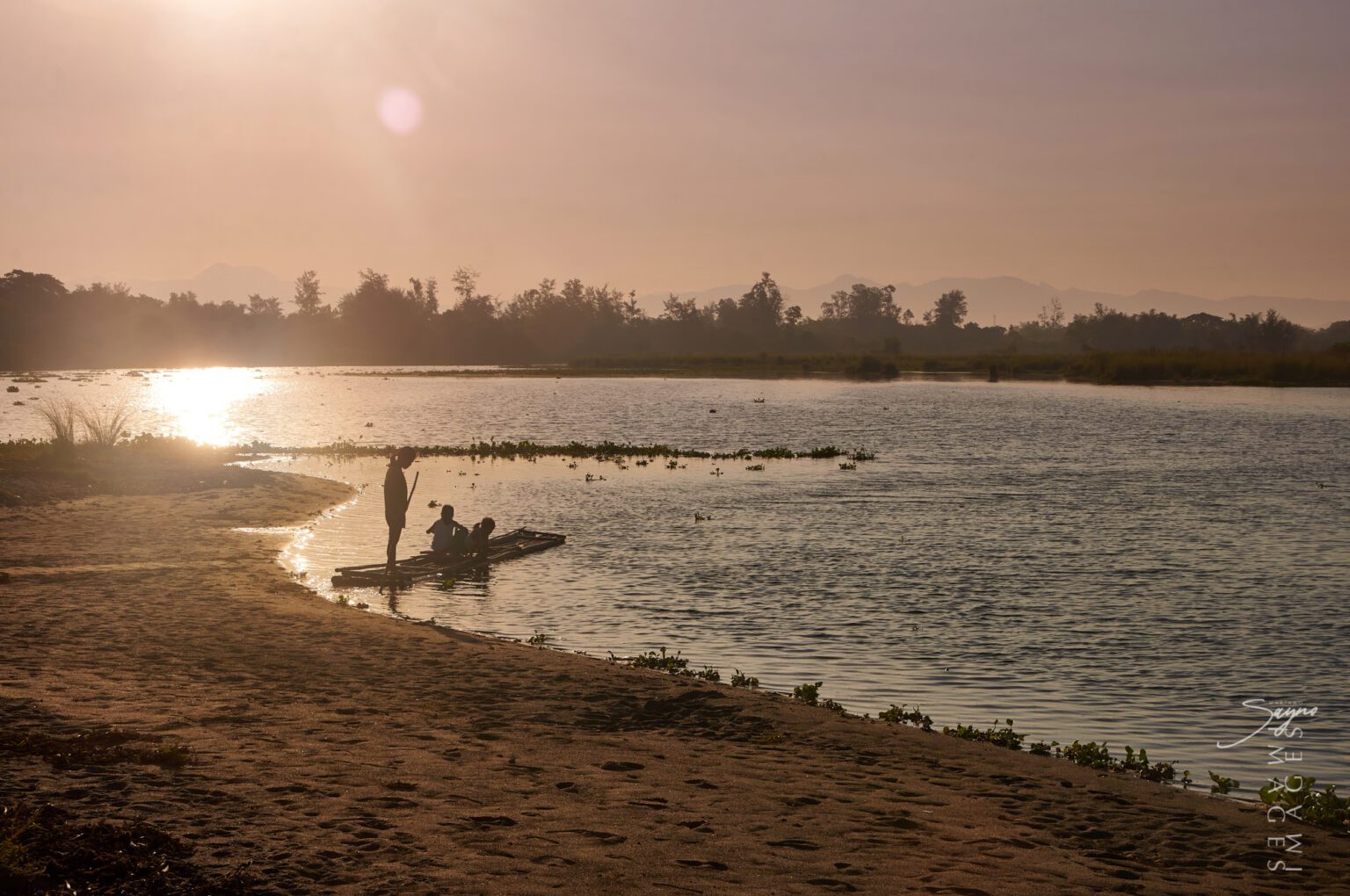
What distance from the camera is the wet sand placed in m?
7.92

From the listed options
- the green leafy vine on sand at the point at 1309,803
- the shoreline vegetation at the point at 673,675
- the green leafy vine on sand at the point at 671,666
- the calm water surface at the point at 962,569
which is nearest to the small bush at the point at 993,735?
the shoreline vegetation at the point at 673,675

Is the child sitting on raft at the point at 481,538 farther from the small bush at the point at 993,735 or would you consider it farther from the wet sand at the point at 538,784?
the small bush at the point at 993,735

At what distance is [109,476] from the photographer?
32.7 metres

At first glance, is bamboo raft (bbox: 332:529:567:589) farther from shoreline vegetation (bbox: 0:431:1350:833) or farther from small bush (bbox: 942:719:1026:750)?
small bush (bbox: 942:719:1026:750)

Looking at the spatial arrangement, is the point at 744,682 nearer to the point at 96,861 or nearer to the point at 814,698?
the point at 814,698

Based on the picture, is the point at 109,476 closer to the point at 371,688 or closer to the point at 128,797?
the point at 371,688

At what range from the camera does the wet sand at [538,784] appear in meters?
7.92

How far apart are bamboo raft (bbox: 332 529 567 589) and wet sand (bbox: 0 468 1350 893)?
4.46m

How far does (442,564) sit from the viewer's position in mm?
22297

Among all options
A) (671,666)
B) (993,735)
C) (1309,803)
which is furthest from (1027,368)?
(1309,803)

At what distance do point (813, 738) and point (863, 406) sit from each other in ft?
259

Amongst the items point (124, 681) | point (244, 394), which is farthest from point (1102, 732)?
point (244, 394)

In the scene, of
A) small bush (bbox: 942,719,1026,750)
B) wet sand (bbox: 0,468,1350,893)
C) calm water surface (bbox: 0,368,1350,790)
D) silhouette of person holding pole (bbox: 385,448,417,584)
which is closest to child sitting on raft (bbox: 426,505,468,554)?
calm water surface (bbox: 0,368,1350,790)

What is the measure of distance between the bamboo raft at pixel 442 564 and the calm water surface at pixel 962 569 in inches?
18.3
